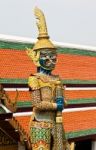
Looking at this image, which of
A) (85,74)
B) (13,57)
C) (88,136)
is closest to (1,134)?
(13,57)

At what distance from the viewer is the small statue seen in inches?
431

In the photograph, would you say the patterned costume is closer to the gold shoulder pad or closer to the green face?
the gold shoulder pad

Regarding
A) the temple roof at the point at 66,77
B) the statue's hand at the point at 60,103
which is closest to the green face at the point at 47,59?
the statue's hand at the point at 60,103

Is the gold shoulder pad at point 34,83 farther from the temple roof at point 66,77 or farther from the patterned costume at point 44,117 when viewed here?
the temple roof at point 66,77

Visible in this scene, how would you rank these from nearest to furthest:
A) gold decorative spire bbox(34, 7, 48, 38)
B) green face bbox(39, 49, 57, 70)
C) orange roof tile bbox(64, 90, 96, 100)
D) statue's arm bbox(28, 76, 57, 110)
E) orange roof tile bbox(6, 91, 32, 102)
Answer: statue's arm bbox(28, 76, 57, 110)
green face bbox(39, 49, 57, 70)
gold decorative spire bbox(34, 7, 48, 38)
orange roof tile bbox(6, 91, 32, 102)
orange roof tile bbox(64, 90, 96, 100)

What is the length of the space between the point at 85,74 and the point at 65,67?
117 centimetres

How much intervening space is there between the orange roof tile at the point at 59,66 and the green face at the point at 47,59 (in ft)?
8.58

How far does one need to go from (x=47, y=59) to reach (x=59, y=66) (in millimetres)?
4993

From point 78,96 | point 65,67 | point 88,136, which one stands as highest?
point 65,67

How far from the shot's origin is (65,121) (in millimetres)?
15414

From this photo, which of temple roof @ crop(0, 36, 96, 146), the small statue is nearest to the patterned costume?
the small statue

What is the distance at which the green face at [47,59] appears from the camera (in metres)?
11.2

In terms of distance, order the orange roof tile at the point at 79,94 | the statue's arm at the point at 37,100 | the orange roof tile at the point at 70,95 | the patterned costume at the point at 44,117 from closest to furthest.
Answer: the statue's arm at the point at 37,100 < the patterned costume at the point at 44,117 < the orange roof tile at the point at 70,95 < the orange roof tile at the point at 79,94

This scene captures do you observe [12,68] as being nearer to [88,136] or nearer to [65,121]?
[65,121]
